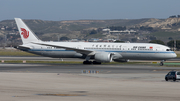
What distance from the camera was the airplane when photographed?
52.7m

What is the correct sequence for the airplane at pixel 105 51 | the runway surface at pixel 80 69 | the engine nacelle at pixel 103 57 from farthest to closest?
the airplane at pixel 105 51 → the engine nacelle at pixel 103 57 → the runway surface at pixel 80 69

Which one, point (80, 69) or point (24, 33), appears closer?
point (80, 69)

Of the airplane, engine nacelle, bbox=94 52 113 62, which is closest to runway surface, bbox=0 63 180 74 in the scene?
engine nacelle, bbox=94 52 113 62

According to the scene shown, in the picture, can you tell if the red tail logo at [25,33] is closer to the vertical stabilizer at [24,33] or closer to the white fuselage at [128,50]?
the vertical stabilizer at [24,33]

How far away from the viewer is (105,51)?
54.2 metres

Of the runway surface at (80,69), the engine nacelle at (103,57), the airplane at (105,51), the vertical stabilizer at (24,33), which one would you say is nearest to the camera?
the runway surface at (80,69)

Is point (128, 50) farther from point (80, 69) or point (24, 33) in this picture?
Answer: point (24, 33)

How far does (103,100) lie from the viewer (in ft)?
60.0

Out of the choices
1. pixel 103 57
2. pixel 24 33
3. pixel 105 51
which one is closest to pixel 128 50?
pixel 105 51

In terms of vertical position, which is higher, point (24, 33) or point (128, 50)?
point (24, 33)

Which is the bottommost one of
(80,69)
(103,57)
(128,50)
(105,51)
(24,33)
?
(80,69)

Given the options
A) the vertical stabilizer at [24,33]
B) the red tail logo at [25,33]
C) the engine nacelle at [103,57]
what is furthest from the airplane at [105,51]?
the red tail logo at [25,33]

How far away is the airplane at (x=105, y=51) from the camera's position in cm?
5272

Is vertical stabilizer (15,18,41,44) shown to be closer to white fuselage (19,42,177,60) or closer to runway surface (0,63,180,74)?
white fuselage (19,42,177,60)
